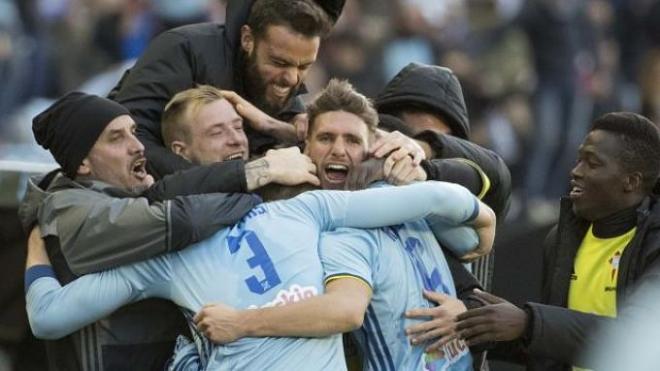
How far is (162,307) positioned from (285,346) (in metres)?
0.61

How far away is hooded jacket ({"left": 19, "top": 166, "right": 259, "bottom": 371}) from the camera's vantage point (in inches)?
197

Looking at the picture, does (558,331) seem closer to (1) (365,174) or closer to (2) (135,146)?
(1) (365,174)

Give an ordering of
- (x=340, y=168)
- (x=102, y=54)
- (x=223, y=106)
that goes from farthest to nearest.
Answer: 1. (x=102, y=54)
2. (x=223, y=106)
3. (x=340, y=168)

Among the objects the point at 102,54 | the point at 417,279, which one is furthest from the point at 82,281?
the point at 102,54

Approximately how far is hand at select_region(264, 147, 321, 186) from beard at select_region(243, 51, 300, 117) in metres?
0.81

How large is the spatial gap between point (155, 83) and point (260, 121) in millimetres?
409

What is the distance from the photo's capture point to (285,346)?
4.88 m

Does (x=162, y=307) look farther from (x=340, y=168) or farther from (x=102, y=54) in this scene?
(x=102, y=54)

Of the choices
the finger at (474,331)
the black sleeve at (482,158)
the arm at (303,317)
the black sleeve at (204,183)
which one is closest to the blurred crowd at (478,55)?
the black sleeve at (482,158)

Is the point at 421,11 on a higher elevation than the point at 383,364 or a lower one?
lower

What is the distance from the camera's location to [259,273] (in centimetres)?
495

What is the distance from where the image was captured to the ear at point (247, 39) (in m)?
6.01

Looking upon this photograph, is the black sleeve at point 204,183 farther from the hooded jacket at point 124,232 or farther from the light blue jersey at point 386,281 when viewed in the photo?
the light blue jersey at point 386,281

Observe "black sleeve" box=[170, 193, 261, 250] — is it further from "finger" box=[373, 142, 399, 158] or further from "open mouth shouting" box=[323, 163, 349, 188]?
"finger" box=[373, 142, 399, 158]
